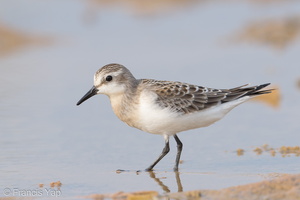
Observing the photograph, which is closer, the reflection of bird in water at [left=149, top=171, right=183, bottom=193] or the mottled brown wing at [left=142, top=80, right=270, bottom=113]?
the reflection of bird in water at [left=149, top=171, right=183, bottom=193]

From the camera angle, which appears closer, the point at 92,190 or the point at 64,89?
the point at 92,190

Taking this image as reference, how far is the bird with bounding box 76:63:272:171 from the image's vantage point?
395 inches

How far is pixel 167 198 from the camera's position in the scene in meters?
8.41

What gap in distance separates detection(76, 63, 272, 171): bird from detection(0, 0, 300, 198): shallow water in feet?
2.38

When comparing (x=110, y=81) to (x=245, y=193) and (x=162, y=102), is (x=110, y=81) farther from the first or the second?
(x=245, y=193)

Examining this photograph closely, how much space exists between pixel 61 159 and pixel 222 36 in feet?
36.9

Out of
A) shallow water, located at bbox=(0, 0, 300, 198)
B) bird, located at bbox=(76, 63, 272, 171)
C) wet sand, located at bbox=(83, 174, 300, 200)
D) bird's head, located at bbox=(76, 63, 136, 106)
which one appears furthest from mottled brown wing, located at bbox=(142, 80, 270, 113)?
wet sand, located at bbox=(83, 174, 300, 200)

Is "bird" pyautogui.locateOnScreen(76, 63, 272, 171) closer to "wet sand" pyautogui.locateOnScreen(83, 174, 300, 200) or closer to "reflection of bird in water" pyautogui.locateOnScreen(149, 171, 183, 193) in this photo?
"reflection of bird in water" pyautogui.locateOnScreen(149, 171, 183, 193)

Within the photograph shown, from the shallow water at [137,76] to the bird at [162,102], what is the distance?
2.38 feet

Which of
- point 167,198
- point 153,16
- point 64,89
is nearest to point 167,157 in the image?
point 167,198

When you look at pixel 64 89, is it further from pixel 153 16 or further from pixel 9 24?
pixel 153 16

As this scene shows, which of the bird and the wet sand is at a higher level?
the bird

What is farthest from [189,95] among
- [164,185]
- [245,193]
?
[245,193]

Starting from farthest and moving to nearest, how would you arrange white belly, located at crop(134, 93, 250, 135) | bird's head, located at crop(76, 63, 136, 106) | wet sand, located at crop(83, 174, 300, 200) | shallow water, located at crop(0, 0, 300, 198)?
bird's head, located at crop(76, 63, 136, 106), shallow water, located at crop(0, 0, 300, 198), white belly, located at crop(134, 93, 250, 135), wet sand, located at crop(83, 174, 300, 200)
